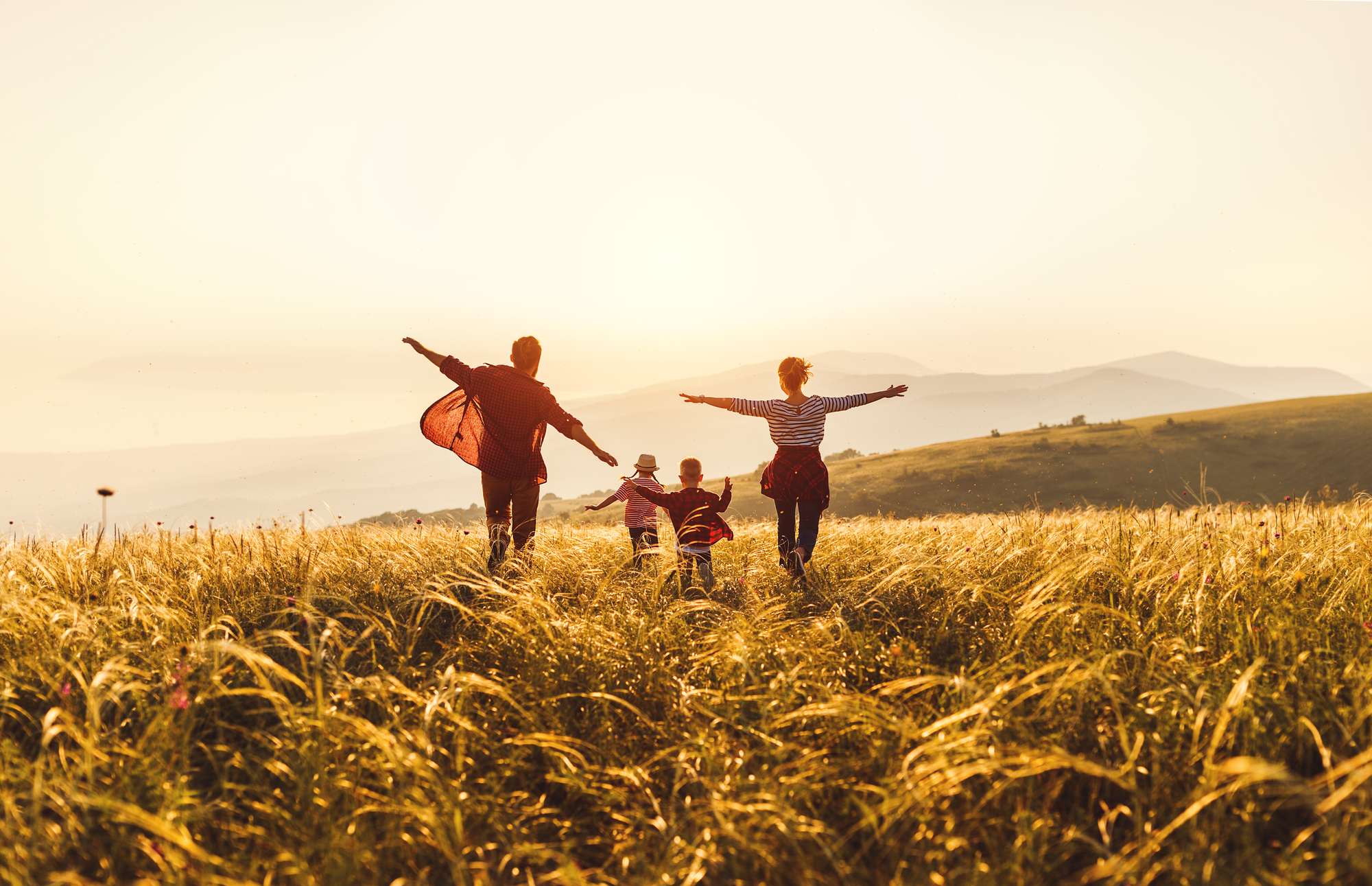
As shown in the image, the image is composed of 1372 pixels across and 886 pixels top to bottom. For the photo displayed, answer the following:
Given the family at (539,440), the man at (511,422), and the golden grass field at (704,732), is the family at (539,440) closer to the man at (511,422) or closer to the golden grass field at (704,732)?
the man at (511,422)

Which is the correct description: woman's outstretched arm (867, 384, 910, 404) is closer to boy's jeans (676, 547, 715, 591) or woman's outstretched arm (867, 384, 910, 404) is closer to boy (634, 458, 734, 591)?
boy (634, 458, 734, 591)

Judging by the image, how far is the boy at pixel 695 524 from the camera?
7.03 meters

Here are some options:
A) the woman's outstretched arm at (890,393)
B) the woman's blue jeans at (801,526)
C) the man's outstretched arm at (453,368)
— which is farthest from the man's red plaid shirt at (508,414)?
the woman's outstretched arm at (890,393)

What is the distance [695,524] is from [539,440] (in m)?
1.99

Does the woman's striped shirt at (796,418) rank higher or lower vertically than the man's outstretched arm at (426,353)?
lower

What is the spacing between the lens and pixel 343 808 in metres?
3.38

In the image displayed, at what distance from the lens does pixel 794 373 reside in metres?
7.87

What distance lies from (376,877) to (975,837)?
8.02 ft

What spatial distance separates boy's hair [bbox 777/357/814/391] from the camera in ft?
25.8

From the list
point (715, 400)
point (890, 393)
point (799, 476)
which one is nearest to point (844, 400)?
point (890, 393)

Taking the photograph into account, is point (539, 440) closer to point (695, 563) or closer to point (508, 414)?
point (508, 414)

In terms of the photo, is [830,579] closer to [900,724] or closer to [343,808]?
[900,724]

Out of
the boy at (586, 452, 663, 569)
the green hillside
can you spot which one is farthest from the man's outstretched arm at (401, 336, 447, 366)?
the green hillside

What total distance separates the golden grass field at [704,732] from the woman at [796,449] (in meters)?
1.69
